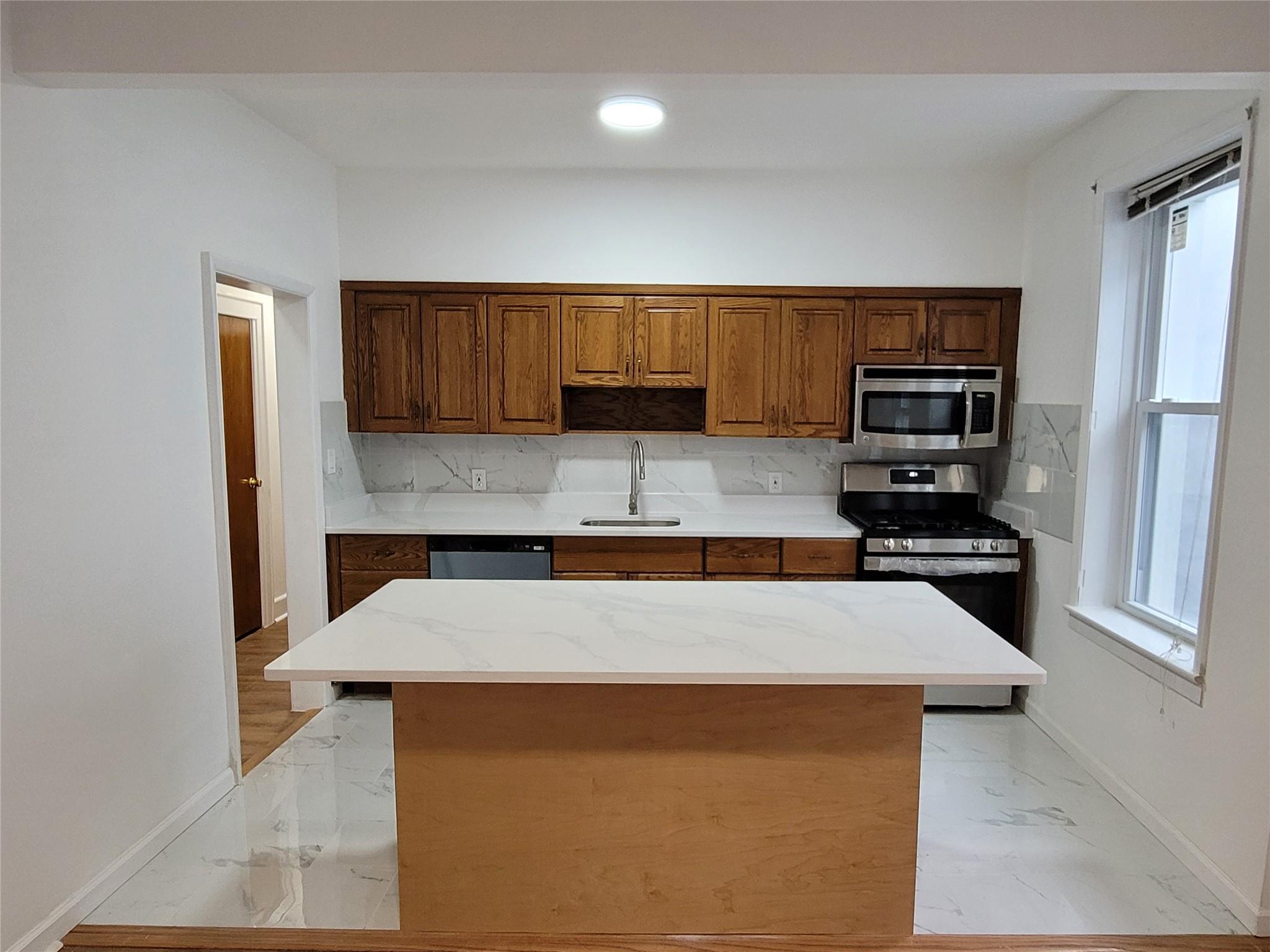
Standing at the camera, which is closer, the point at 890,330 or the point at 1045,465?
the point at 1045,465

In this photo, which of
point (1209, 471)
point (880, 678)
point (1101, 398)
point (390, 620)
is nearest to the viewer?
point (880, 678)

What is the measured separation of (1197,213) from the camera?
268 centimetres

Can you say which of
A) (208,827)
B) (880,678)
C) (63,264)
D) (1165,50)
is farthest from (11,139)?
(1165,50)

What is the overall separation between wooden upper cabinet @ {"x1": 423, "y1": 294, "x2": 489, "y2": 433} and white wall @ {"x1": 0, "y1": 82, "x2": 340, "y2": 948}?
1.08 metres

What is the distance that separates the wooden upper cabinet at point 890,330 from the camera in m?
3.87

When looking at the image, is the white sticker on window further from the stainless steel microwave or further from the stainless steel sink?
the stainless steel sink

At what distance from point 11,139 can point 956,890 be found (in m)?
3.31

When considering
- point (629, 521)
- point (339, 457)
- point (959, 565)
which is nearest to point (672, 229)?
point (629, 521)

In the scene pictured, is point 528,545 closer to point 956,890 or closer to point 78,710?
point 78,710

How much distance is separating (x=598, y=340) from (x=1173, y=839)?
306 cm

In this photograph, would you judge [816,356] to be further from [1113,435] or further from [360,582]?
[360,582]

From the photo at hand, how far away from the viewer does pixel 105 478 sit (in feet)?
7.30

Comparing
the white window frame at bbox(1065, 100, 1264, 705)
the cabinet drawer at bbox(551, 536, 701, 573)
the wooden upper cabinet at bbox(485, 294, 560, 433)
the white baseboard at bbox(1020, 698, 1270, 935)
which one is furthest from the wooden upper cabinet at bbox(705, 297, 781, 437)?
the white baseboard at bbox(1020, 698, 1270, 935)

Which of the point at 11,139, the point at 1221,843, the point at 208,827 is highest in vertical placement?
the point at 11,139
